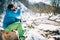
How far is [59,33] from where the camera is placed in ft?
7.44

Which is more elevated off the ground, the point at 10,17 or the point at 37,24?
the point at 10,17

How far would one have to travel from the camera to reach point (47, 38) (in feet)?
7.41

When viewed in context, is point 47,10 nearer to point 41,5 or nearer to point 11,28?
point 41,5

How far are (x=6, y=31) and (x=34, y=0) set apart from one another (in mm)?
565

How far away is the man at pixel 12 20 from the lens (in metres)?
2.30

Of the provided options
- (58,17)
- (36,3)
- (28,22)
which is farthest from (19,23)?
(58,17)

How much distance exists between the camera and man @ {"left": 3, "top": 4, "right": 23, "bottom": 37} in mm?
2297

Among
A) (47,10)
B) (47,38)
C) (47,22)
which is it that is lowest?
(47,38)

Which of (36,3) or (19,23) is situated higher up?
(36,3)

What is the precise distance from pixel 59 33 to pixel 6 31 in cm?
71

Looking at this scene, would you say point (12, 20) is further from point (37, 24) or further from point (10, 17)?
point (37, 24)

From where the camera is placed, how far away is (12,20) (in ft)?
7.56

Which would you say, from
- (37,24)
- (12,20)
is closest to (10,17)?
(12,20)

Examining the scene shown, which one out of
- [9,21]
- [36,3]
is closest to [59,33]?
[36,3]
